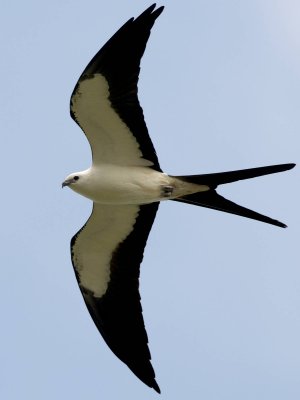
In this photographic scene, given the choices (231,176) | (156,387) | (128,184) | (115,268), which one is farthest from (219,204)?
(156,387)

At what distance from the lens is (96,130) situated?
47.0ft

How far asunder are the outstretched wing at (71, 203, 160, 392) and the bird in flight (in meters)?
0.01

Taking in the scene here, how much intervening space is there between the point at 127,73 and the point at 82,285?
3.26 m

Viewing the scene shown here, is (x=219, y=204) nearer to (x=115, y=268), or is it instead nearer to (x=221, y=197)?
(x=221, y=197)

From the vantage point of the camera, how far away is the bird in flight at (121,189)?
1368cm

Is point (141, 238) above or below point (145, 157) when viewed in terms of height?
below

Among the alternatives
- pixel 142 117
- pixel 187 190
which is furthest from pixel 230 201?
pixel 142 117

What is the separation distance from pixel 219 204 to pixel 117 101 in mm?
1819

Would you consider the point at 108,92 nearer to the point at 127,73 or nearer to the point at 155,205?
the point at 127,73

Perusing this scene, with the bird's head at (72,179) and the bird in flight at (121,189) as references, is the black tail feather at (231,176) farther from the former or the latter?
the bird's head at (72,179)

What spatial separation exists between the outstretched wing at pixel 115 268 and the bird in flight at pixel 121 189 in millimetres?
13

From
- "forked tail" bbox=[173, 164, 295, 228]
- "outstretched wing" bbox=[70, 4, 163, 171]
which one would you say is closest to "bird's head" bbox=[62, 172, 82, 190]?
"outstretched wing" bbox=[70, 4, 163, 171]

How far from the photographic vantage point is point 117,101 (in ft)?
45.6

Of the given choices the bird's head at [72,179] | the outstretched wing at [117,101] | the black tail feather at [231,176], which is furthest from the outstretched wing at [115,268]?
the black tail feather at [231,176]
